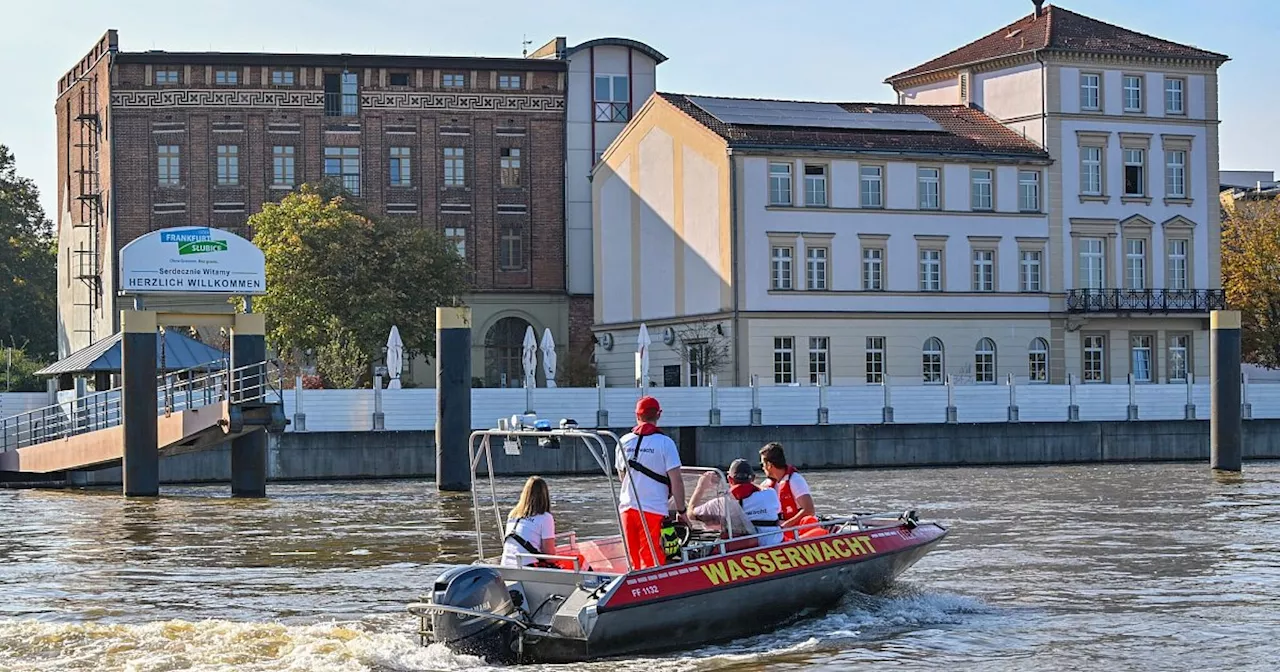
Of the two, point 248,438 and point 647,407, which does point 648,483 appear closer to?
point 647,407

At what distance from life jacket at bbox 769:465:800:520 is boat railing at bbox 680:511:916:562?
0.29 metres

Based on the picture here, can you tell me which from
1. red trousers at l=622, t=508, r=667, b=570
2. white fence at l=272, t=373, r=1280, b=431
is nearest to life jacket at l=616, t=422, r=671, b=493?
red trousers at l=622, t=508, r=667, b=570

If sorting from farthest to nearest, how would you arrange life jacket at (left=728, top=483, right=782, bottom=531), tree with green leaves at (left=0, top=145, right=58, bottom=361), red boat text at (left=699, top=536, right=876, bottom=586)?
tree with green leaves at (left=0, top=145, right=58, bottom=361)
life jacket at (left=728, top=483, right=782, bottom=531)
red boat text at (left=699, top=536, right=876, bottom=586)

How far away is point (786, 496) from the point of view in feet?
62.8

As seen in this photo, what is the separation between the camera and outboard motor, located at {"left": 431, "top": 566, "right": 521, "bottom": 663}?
15867 millimetres

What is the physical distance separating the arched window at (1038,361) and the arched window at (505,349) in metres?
18.5

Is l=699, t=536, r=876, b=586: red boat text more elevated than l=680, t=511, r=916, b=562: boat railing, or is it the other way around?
l=680, t=511, r=916, b=562: boat railing

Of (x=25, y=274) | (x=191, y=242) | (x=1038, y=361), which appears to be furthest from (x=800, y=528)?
(x=25, y=274)

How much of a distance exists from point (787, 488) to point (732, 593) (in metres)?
2.36

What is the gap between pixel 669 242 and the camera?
61656 millimetres

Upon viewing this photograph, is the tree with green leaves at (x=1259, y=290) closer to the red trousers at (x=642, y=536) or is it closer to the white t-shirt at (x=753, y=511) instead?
the white t-shirt at (x=753, y=511)

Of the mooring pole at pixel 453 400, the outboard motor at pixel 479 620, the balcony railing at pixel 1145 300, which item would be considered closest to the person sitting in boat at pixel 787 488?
the outboard motor at pixel 479 620

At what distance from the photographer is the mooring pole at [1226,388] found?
42.1m

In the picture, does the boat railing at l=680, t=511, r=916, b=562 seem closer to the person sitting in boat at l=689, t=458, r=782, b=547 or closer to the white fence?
the person sitting in boat at l=689, t=458, r=782, b=547
